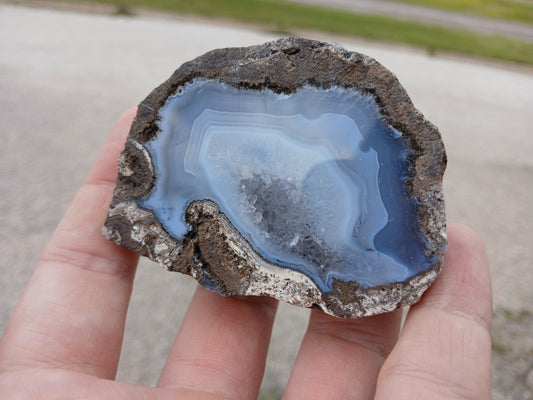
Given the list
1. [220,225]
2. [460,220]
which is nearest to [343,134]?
[220,225]

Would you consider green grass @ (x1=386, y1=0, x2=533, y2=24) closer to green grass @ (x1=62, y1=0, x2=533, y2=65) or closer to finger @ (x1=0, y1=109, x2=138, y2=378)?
green grass @ (x1=62, y1=0, x2=533, y2=65)

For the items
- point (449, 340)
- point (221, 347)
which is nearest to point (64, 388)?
point (221, 347)

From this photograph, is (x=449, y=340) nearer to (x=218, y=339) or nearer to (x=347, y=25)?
(x=218, y=339)

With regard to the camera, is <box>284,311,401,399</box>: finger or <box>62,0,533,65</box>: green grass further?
<box>62,0,533,65</box>: green grass

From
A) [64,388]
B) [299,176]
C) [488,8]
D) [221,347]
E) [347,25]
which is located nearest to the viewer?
[64,388]

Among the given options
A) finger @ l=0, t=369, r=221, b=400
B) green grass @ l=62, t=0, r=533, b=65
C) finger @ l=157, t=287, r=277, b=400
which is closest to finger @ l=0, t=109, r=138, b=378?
finger @ l=0, t=369, r=221, b=400

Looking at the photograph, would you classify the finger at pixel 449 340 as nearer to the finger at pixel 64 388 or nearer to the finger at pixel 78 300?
the finger at pixel 64 388
